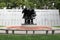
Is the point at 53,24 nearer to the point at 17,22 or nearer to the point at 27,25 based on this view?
the point at 17,22

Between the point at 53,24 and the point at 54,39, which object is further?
the point at 53,24

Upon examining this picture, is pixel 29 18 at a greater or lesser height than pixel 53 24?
greater

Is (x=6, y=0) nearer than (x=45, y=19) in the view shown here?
No

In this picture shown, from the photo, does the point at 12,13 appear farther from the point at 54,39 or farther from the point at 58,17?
the point at 54,39

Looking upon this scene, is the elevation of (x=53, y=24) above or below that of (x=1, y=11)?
below

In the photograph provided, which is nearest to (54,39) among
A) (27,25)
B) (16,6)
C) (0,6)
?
(27,25)

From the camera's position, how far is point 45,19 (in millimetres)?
30391

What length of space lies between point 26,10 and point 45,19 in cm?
1066

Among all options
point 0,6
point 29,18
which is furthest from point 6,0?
point 29,18

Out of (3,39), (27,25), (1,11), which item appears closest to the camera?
(3,39)

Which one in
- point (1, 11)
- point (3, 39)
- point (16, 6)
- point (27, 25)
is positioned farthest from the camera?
point (16, 6)

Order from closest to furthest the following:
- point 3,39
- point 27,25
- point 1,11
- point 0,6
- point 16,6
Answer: point 3,39
point 27,25
point 1,11
point 0,6
point 16,6

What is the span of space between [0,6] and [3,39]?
2728 centimetres

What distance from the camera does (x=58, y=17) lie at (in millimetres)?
31047
